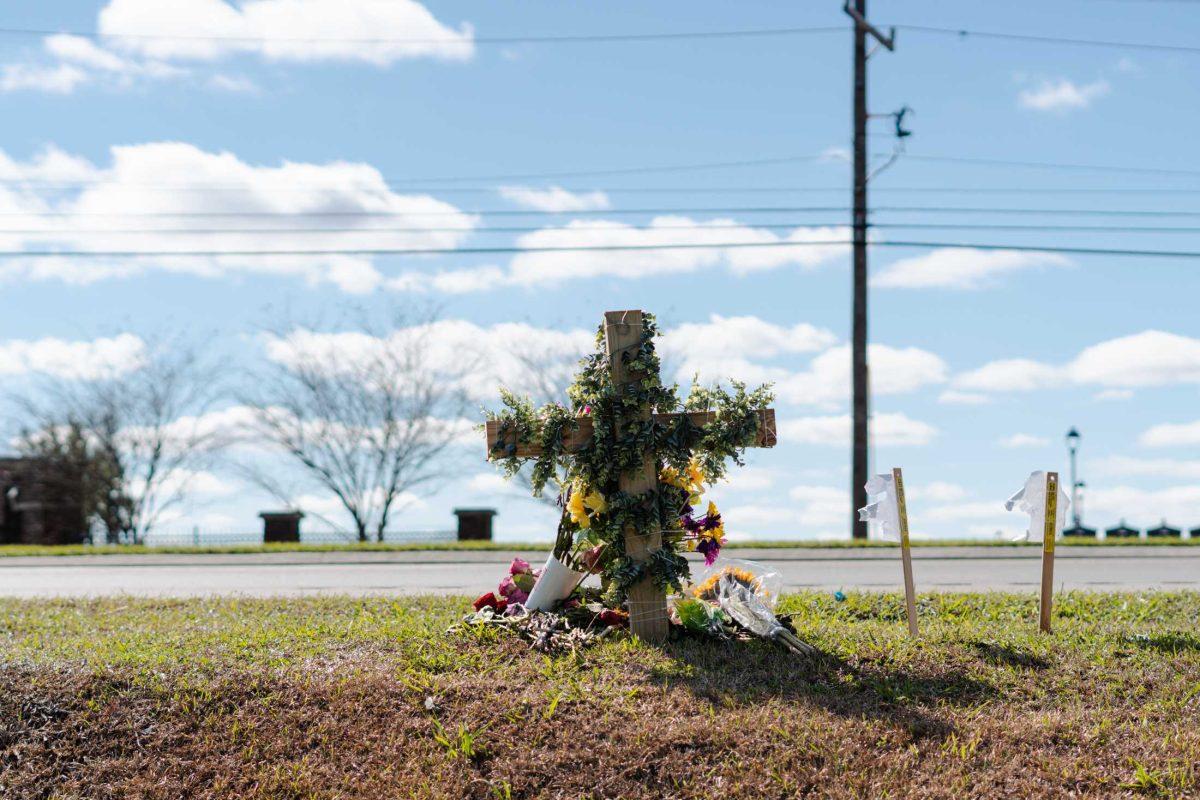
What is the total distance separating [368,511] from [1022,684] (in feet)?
63.4

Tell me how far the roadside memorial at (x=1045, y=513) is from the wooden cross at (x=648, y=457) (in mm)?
2279

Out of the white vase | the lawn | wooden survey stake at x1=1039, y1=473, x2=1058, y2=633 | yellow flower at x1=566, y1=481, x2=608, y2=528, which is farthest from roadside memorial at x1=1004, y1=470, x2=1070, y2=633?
the white vase

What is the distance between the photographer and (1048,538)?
326 inches

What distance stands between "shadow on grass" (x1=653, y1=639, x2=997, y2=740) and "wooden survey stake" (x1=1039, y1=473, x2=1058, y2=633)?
1.56 meters

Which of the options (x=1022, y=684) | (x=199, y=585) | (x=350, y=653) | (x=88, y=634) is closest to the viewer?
(x=1022, y=684)

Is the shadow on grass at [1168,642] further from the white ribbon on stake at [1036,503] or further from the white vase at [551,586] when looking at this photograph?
the white vase at [551,586]

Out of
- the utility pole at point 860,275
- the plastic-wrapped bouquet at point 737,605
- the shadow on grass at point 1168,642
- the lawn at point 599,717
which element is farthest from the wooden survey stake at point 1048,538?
the utility pole at point 860,275

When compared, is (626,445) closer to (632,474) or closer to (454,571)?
(632,474)

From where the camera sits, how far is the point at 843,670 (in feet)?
23.1

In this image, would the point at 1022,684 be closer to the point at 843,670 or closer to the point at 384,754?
the point at 843,670

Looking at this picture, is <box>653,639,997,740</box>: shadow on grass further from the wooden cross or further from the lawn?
the wooden cross

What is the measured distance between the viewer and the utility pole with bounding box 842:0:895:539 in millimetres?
19219

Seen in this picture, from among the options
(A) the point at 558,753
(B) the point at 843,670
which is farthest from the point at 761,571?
(A) the point at 558,753

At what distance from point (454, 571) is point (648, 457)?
7.34 metres
